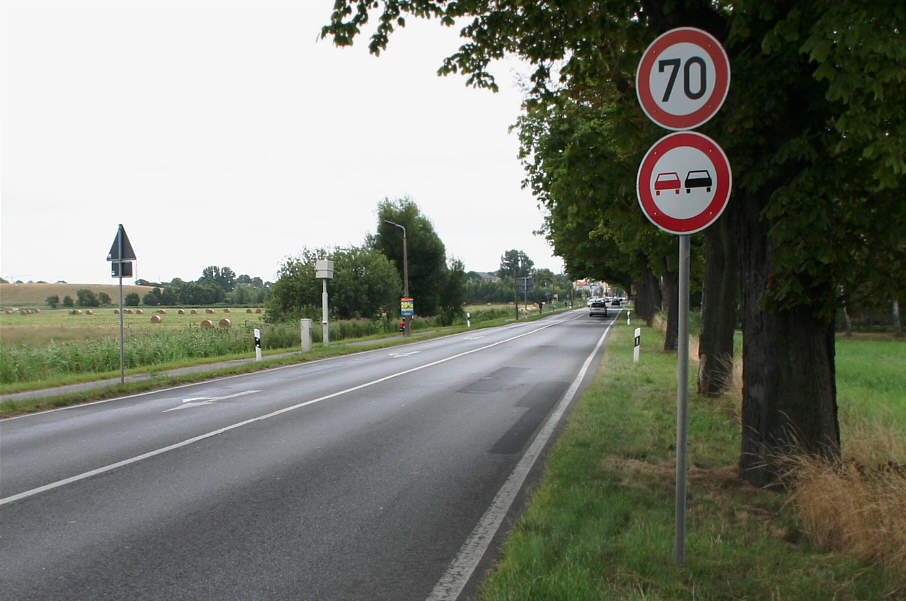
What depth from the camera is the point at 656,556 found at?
398 centimetres

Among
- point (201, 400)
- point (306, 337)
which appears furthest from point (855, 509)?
point (306, 337)

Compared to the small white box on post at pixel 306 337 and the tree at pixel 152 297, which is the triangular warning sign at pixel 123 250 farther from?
the tree at pixel 152 297

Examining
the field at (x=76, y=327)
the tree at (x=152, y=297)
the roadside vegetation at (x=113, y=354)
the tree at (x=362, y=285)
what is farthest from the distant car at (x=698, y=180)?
the tree at (x=152, y=297)

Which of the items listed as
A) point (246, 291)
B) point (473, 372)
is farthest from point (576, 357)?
point (246, 291)

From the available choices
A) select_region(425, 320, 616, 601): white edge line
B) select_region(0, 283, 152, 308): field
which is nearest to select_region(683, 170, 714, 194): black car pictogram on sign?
select_region(425, 320, 616, 601): white edge line

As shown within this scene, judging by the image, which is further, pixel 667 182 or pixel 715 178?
pixel 667 182

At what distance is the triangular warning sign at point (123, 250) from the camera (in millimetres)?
13812

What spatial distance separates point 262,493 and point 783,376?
183 inches

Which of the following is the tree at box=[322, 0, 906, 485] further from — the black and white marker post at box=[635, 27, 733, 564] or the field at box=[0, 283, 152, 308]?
the field at box=[0, 283, 152, 308]

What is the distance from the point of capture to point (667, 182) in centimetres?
404

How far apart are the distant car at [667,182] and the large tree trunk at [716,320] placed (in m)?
7.18

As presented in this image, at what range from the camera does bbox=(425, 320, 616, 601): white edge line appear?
387cm

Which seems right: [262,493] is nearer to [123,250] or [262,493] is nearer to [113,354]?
[123,250]

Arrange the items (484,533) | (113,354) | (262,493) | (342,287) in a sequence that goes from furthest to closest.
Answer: (342,287)
(113,354)
(262,493)
(484,533)
